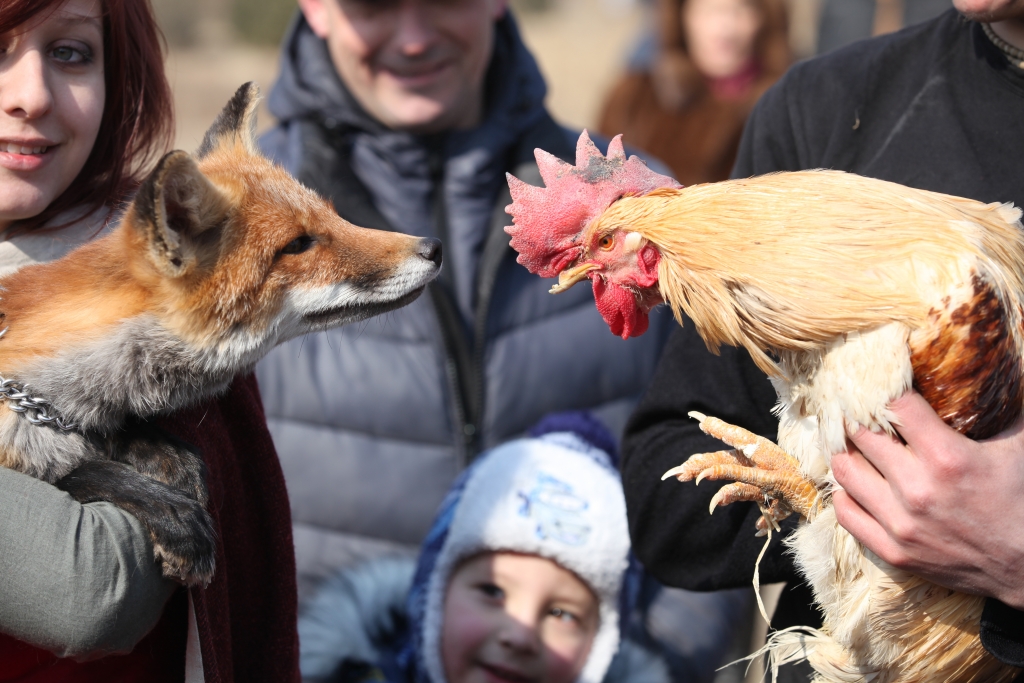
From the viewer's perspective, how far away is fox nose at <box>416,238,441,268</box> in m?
2.34

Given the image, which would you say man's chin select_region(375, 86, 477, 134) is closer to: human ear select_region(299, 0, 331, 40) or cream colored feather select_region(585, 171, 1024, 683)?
human ear select_region(299, 0, 331, 40)

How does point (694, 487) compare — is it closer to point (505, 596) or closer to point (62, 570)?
point (505, 596)

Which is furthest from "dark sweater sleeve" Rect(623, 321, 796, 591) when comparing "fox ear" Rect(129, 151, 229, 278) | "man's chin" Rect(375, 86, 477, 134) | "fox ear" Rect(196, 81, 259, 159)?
"man's chin" Rect(375, 86, 477, 134)

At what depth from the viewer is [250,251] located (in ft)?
6.88

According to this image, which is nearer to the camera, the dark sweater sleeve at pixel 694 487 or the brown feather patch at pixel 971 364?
the brown feather patch at pixel 971 364

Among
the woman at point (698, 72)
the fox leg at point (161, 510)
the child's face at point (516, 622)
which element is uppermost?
the woman at point (698, 72)

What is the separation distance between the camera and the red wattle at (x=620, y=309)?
2.04 m

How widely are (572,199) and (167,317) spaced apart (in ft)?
3.35

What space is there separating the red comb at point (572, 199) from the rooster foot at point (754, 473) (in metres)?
0.59

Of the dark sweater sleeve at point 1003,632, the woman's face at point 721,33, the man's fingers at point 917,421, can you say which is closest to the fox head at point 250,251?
the man's fingers at point 917,421

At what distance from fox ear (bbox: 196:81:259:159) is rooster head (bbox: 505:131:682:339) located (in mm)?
867

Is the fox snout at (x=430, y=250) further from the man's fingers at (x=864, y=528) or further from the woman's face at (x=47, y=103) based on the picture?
the man's fingers at (x=864, y=528)

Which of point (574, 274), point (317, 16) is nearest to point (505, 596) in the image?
point (574, 274)

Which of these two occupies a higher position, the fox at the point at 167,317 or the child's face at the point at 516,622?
the fox at the point at 167,317
